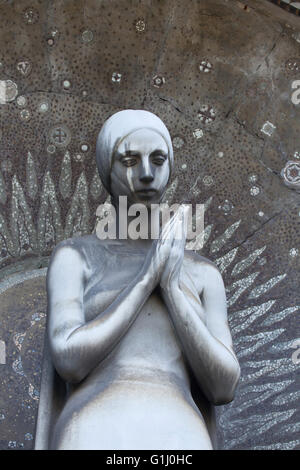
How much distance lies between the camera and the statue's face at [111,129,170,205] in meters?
4.39

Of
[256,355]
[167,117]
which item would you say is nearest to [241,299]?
[256,355]

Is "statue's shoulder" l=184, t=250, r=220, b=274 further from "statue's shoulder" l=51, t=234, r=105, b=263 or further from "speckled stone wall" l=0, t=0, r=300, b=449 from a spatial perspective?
"speckled stone wall" l=0, t=0, r=300, b=449

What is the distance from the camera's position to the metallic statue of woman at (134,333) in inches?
155

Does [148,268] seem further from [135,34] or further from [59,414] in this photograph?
[135,34]

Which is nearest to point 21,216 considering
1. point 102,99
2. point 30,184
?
point 30,184

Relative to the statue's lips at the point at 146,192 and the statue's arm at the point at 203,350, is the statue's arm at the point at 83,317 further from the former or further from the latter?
the statue's lips at the point at 146,192

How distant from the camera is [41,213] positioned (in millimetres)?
6613

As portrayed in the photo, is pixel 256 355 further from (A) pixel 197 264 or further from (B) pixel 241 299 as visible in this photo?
(A) pixel 197 264

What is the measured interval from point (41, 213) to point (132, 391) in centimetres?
274

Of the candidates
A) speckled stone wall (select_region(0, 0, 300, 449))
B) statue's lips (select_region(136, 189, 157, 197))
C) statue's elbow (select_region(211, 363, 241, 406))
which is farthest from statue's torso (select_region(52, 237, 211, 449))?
speckled stone wall (select_region(0, 0, 300, 449))

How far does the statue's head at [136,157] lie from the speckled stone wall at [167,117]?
206 cm

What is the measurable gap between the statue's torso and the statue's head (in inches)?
10.6

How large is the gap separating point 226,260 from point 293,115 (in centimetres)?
90

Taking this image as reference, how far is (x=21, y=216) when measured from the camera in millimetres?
6594
